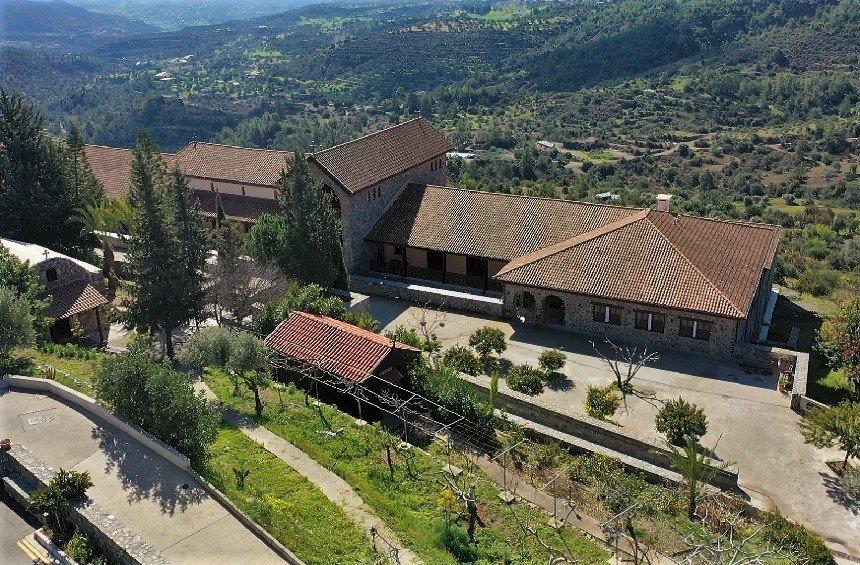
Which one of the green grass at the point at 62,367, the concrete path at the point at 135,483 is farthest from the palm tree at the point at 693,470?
the green grass at the point at 62,367

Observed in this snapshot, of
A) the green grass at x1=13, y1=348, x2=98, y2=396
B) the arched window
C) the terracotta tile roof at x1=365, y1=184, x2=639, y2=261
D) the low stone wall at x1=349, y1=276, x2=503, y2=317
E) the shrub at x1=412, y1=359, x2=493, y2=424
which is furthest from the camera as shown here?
the terracotta tile roof at x1=365, y1=184, x2=639, y2=261

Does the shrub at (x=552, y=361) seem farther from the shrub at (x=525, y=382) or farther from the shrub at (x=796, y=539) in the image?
the shrub at (x=796, y=539)

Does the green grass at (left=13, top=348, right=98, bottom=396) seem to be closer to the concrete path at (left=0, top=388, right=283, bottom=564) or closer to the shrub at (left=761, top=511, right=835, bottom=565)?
the concrete path at (left=0, top=388, right=283, bottom=564)

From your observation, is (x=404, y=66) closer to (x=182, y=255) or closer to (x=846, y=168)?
(x=846, y=168)

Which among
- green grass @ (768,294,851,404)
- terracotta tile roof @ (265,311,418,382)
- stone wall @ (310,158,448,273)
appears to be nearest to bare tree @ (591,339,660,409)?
green grass @ (768,294,851,404)

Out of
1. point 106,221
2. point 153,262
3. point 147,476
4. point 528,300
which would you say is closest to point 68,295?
point 106,221

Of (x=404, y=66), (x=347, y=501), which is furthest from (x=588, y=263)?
(x=404, y=66)
